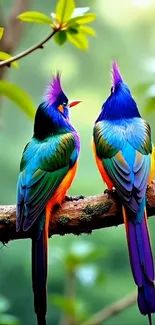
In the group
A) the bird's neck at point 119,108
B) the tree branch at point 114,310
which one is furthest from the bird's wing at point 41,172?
the tree branch at point 114,310

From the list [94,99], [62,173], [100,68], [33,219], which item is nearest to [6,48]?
[62,173]

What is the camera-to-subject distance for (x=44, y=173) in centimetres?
156

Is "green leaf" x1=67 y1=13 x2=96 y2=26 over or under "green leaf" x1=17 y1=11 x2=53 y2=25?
under

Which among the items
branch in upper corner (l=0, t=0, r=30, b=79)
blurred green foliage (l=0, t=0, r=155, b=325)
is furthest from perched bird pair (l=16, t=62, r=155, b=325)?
blurred green foliage (l=0, t=0, r=155, b=325)

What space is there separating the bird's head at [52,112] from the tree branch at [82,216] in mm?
187

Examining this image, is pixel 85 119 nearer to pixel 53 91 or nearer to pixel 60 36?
pixel 53 91

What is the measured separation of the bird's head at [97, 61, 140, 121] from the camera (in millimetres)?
1670

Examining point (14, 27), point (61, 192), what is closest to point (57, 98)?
point (61, 192)

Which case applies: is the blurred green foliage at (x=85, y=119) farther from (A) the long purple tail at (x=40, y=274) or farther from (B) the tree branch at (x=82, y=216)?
(A) the long purple tail at (x=40, y=274)

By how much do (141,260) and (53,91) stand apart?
53 cm

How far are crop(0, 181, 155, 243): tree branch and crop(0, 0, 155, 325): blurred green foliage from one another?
158cm

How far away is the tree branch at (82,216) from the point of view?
1.58 metres

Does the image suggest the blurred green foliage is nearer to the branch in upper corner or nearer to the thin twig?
the branch in upper corner

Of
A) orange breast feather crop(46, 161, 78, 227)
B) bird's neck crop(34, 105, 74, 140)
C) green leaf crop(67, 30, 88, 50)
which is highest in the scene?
green leaf crop(67, 30, 88, 50)
